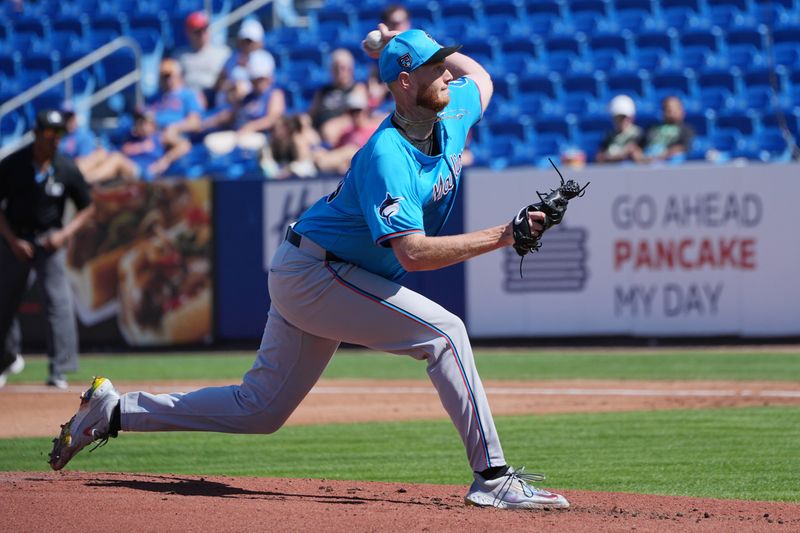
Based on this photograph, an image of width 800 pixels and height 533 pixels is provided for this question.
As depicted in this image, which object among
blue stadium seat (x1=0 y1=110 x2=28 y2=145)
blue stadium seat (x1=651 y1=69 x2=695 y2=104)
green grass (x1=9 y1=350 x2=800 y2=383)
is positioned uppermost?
blue stadium seat (x1=651 y1=69 x2=695 y2=104)

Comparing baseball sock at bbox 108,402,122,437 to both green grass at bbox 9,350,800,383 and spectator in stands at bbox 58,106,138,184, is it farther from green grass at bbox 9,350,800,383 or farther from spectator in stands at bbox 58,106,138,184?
spectator in stands at bbox 58,106,138,184

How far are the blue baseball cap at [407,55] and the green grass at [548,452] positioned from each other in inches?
87.7

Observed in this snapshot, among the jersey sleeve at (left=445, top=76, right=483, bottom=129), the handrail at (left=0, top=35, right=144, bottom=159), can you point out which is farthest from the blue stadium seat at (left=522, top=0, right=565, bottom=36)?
the jersey sleeve at (left=445, top=76, right=483, bottom=129)

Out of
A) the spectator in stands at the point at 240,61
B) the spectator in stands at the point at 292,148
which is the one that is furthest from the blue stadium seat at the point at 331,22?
the spectator in stands at the point at 292,148

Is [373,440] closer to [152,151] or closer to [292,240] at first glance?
[292,240]

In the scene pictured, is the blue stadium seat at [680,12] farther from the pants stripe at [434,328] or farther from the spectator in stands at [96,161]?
the pants stripe at [434,328]

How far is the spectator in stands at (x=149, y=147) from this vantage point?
1598cm

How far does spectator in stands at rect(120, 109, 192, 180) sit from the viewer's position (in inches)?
629

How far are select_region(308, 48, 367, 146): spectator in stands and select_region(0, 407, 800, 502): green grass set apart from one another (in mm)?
7091

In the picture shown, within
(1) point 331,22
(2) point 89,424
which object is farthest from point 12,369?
(1) point 331,22

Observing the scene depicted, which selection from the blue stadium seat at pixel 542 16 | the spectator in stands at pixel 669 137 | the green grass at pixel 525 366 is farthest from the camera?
the blue stadium seat at pixel 542 16

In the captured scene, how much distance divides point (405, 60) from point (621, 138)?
936 cm

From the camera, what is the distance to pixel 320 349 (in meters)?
5.53

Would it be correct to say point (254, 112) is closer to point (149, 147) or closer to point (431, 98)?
point (149, 147)
